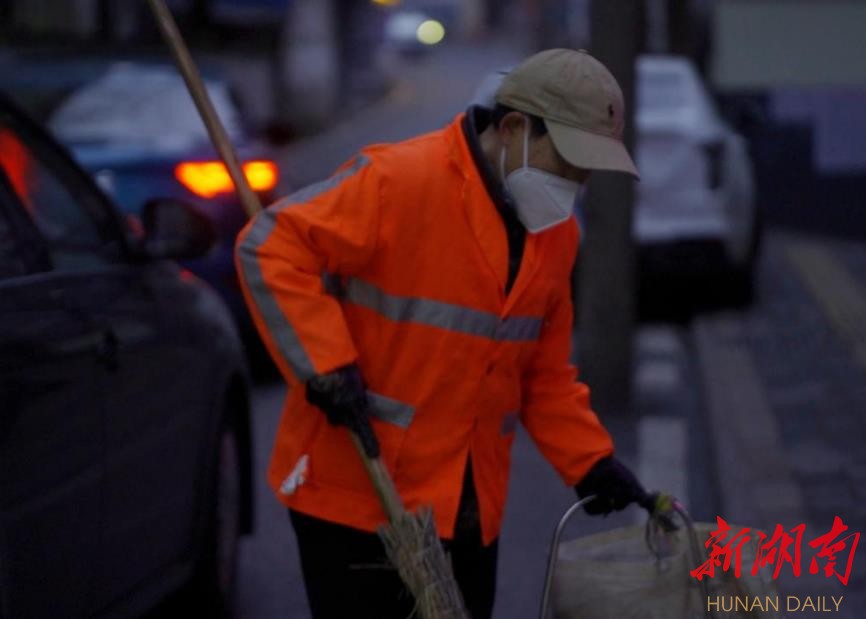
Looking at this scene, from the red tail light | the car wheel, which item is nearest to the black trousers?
the car wheel

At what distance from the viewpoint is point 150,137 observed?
959 centimetres

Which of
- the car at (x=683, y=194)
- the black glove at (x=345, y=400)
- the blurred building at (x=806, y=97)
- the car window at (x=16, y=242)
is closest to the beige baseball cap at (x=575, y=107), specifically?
the black glove at (x=345, y=400)

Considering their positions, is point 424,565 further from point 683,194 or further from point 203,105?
point 683,194

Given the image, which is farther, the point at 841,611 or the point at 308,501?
the point at 841,611

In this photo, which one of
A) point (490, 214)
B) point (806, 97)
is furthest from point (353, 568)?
point (806, 97)

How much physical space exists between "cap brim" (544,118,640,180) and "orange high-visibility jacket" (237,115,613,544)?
21 centimetres

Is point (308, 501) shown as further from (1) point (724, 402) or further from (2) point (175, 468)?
(1) point (724, 402)

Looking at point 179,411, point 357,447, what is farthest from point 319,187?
point 179,411

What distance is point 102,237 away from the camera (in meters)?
5.20

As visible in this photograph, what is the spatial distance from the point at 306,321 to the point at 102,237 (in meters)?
1.77

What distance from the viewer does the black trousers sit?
376 centimetres

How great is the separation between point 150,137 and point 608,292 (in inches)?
98.5

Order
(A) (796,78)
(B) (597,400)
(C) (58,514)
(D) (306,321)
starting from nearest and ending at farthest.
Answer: (D) (306,321), (C) (58,514), (B) (597,400), (A) (796,78)

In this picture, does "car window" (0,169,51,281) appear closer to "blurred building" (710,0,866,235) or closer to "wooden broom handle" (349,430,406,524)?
"wooden broom handle" (349,430,406,524)
